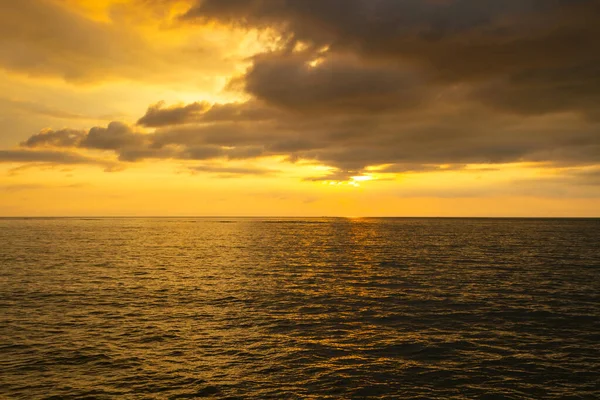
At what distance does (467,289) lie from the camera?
5378 centimetres

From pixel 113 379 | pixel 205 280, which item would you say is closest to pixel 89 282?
pixel 205 280

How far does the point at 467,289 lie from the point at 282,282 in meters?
23.6

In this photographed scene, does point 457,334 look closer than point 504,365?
No

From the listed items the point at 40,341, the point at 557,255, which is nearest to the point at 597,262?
the point at 557,255

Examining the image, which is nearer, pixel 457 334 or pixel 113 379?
pixel 113 379


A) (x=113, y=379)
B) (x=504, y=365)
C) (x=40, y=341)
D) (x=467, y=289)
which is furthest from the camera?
(x=467, y=289)

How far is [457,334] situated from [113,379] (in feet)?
80.9

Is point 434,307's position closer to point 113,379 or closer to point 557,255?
point 113,379

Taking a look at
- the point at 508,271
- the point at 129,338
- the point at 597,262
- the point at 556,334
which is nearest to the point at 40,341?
the point at 129,338

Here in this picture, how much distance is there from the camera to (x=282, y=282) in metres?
59.9

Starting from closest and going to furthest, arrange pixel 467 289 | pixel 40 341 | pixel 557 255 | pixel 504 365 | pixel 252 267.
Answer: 1. pixel 504 365
2. pixel 40 341
3. pixel 467 289
4. pixel 252 267
5. pixel 557 255

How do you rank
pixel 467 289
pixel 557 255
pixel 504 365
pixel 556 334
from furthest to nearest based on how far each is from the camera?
pixel 557 255
pixel 467 289
pixel 556 334
pixel 504 365

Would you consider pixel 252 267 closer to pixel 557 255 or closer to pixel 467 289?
pixel 467 289

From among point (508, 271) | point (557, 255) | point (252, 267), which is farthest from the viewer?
point (557, 255)
